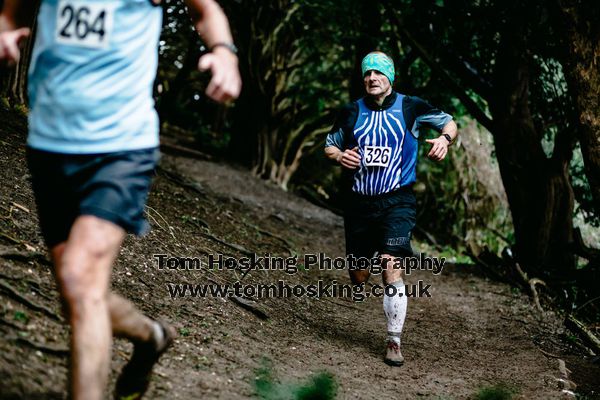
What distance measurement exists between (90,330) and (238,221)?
24.2ft

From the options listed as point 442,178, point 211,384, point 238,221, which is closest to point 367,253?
point 211,384

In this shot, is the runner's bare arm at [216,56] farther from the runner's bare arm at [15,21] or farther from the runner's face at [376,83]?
the runner's face at [376,83]

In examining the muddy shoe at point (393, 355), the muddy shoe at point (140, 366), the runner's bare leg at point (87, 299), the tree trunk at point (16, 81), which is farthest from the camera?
the tree trunk at point (16, 81)

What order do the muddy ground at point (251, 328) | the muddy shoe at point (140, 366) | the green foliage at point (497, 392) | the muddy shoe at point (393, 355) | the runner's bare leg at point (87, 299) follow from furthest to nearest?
the muddy shoe at point (393, 355)
the green foliage at point (497, 392)
the muddy ground at point (251, 328)
the muddy shoe at point (140, 366)
the runner's bare leg at point (87, 299)

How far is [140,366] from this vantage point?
300 centimetres

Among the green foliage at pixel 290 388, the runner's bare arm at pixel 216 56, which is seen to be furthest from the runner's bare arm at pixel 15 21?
the green foliage at pixel 290 388

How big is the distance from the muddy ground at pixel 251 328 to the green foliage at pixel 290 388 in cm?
5

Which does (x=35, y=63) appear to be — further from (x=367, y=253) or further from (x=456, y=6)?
(x=456, y=6)

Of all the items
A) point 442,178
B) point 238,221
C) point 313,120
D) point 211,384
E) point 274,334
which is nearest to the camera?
point 211,384

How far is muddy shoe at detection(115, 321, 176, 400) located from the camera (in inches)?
117

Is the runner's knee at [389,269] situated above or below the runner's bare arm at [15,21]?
below

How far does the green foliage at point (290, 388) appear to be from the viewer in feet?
11.1

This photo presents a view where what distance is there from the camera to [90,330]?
8.13ft

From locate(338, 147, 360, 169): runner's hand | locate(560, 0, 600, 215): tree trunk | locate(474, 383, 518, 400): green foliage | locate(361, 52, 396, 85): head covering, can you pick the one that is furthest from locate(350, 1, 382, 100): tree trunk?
locate(474, 383, 518, 400): green foliage
